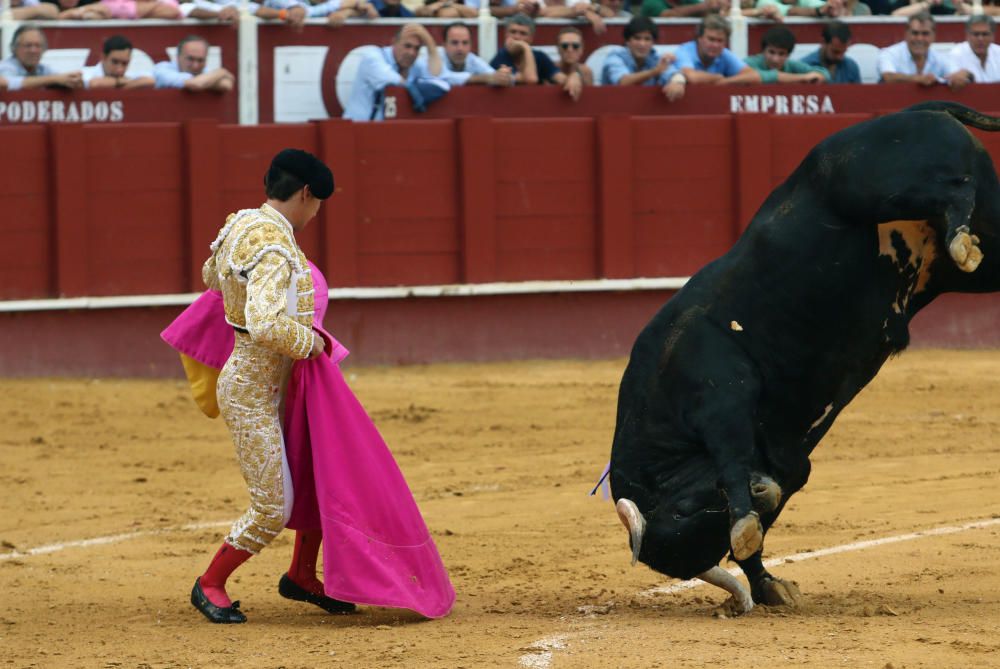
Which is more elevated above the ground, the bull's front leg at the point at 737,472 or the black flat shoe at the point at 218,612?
the bull's front leg at the point at 737,472

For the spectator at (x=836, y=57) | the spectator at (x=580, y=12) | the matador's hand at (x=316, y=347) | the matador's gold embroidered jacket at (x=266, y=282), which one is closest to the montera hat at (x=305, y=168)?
the matador's gold embroidered jacket at (x=266, y=282)

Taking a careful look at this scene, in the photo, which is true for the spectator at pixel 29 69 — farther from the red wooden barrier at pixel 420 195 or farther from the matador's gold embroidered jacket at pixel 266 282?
Answer: the matador's gold embroidered jacket at pixel 266 282

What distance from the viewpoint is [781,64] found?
12.0m

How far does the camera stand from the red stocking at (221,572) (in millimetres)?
5398

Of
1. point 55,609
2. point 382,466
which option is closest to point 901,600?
point 382,466

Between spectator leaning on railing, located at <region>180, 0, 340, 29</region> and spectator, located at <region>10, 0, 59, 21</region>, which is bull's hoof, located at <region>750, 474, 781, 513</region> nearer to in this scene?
spectator leaning on railing, located at <region>180, 0, 340, 29</region>

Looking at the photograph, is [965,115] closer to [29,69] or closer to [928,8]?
[29,69]

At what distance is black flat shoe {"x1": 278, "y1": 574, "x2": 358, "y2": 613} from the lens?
18.5 feet

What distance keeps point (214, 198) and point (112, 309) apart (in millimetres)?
937

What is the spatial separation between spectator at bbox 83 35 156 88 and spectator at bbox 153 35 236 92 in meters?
0.09

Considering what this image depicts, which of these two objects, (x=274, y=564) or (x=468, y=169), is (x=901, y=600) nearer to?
(x=274, y=564)

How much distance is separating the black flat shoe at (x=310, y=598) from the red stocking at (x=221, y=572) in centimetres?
25

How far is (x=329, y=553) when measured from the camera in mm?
5344

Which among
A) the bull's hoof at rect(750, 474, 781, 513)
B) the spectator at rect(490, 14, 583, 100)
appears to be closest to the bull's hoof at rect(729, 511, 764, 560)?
the bull's hoof at rect(750, 474, 781, 513)
